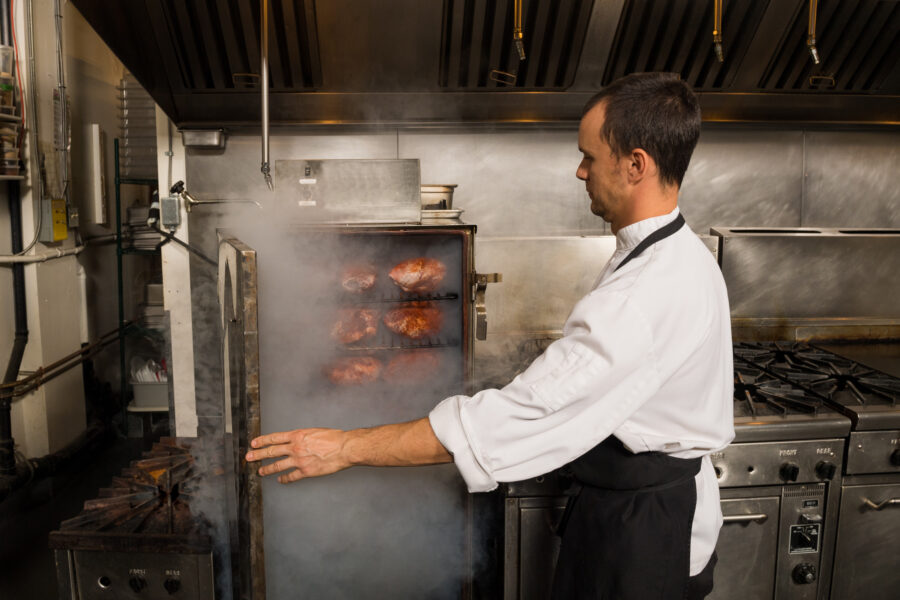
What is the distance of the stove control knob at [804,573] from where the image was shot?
7.45ft

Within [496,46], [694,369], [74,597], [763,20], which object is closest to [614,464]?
[694,369]

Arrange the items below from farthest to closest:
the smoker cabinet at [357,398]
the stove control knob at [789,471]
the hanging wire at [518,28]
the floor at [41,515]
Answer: the floor at [41,515] → the hanging wire at [518,28] → the smoker cabinet at [357,398] → the stove control knob at [789,471]

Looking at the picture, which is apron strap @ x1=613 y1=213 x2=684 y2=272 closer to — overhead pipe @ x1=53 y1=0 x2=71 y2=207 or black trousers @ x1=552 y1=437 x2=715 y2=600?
black trousers @ x1=552 y1=437 x2=715 y2=600

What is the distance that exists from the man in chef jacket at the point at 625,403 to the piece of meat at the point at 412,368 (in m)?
1.21

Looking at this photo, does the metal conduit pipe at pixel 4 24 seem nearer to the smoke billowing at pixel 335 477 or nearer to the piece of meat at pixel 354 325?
the smoke billowing at pixel 335 477

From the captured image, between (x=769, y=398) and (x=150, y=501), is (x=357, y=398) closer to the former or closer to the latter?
(x=150, y=501)

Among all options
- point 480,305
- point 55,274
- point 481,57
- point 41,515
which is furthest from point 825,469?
point 55,274

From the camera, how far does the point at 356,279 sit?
8.66ft

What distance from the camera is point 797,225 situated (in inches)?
131

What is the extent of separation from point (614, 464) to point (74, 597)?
173 centimetres

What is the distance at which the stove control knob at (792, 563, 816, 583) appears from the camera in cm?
227

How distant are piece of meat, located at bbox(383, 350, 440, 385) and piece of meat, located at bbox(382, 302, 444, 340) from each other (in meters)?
0.08

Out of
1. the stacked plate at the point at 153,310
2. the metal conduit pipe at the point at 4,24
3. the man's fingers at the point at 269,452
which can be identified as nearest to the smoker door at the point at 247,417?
the man's fingers at the point at 269,452

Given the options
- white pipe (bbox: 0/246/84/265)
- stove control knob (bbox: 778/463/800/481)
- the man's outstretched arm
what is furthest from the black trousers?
white pipe (bbox: 0/246/84/265)
